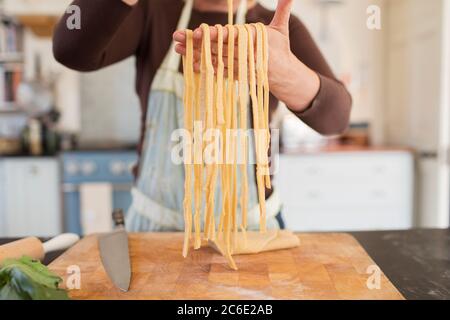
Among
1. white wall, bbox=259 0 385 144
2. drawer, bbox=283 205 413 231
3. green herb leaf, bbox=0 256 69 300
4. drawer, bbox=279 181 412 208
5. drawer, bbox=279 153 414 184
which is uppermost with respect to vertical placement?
white wall, bbox=259 0 385 144

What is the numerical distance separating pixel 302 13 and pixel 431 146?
48.6 inches

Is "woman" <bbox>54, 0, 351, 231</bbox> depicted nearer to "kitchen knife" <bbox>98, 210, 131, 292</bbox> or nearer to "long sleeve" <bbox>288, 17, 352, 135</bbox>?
"long sleeve" <bbox>288, 17, 352, 135</bbox>

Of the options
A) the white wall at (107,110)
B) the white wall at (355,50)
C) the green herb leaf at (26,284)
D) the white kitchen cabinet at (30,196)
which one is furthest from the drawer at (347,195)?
the green herb leaf at (26,284)

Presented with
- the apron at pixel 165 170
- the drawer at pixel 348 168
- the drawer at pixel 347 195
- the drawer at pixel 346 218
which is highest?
the apron at pixel 165 170

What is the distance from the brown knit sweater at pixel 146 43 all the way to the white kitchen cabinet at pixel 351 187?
1620 mm

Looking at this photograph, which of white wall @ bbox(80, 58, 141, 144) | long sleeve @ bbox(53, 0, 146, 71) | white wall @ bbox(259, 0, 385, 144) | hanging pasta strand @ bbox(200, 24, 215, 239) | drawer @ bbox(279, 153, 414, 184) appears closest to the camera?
hanging pasta strand @ bbox(200, 24, 215, 239)

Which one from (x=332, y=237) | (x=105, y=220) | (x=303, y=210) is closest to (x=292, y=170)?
(x=303, y=210)

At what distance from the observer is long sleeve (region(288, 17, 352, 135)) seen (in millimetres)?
787

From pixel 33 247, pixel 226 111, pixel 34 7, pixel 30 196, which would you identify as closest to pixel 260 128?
pixel 226 111

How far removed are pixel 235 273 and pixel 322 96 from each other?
338 mm

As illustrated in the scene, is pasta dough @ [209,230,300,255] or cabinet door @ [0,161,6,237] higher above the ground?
pasta dough @ [209,230,300,255]

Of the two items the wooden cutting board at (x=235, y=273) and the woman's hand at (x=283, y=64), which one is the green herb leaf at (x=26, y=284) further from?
the woman's hand at (x=283, y=64)

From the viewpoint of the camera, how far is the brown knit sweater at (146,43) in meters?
0.73

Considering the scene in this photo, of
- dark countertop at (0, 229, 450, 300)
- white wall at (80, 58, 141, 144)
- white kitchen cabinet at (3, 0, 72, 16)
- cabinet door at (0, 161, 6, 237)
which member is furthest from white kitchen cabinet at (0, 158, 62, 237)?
dark countertop at (0, 229, 450, 300)
